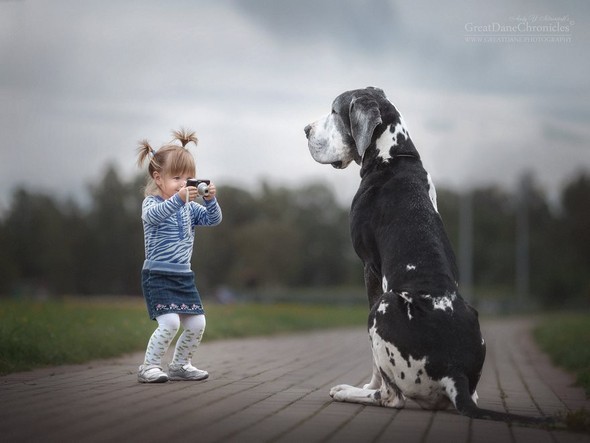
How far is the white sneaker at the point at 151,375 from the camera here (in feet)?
21.3

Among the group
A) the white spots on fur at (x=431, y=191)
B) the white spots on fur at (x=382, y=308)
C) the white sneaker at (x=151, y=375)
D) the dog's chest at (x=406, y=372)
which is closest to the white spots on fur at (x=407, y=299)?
the white spots on fur at (x=382, y=308)

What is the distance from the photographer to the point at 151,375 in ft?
21.3

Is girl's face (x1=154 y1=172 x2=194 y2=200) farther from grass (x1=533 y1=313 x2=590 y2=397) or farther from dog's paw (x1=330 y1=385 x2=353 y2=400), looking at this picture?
grass (x1=533 y1=313 x2=590 y2=397)

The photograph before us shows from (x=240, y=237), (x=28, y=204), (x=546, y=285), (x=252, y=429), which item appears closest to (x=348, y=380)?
(x=252, y=429)

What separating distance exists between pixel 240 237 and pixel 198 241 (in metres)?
4.28

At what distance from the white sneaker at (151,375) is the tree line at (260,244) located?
1833 inches

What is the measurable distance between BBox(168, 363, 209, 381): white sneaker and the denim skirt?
0.48 m

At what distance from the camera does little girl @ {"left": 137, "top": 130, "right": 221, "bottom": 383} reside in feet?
21.5

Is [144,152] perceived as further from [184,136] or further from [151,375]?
[151,375]

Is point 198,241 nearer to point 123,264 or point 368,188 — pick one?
point 123,264

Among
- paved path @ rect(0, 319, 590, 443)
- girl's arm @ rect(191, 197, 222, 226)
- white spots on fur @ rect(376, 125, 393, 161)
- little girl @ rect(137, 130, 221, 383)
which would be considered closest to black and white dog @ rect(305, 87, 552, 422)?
white spots on fur @ rect(376, 125, 393, 161)

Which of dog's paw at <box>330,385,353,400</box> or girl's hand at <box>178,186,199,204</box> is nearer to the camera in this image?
dog's paw at <box>330,385,353,400</box>

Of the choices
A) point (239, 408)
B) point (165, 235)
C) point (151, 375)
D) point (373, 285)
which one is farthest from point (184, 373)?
point (373, 285)

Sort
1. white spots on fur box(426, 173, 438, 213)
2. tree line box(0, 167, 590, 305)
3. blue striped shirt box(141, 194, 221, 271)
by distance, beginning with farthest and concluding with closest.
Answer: tree line box(0, 167, 590, 305) → blue striped shirt box(141, 194, 221, 271) → white spots on fur box(426, 173, 438, 213)
